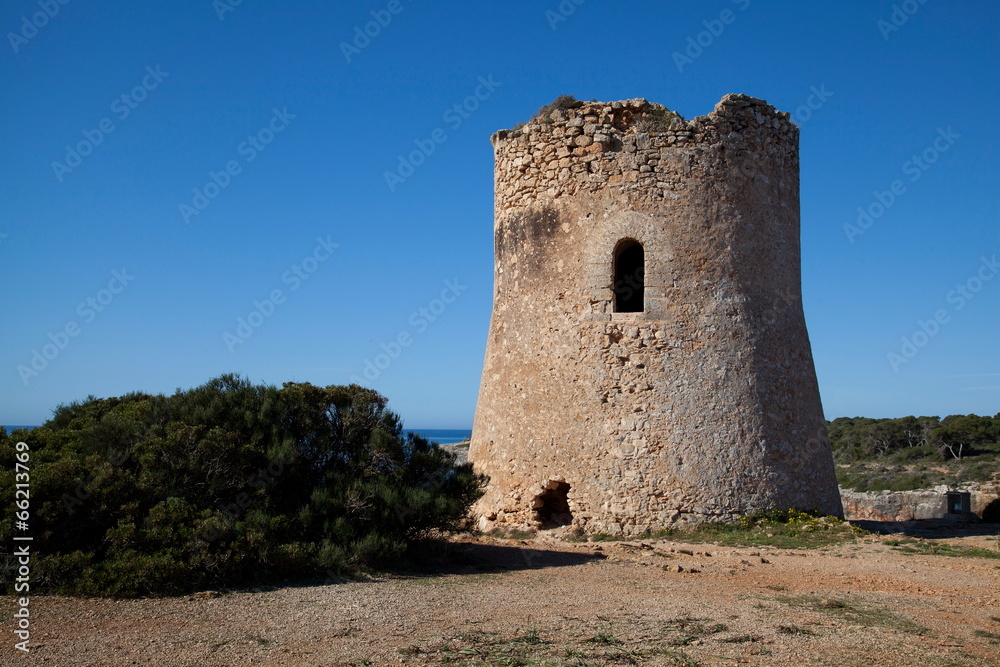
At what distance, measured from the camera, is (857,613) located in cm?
605

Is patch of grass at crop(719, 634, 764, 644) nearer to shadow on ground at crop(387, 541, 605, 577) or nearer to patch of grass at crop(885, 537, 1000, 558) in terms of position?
shadow on ground at crop(387, 541, 605, 577)

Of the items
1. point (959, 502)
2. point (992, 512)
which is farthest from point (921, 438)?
point (992, 512)

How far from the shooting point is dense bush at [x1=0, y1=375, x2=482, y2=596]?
627 cm

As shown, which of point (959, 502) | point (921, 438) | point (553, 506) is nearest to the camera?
point (553, 506)

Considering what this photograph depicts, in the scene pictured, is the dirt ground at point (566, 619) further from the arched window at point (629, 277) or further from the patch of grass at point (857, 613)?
the arched window at point (629, 277)

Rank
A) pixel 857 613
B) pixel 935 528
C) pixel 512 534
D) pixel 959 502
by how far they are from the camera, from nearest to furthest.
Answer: pixel 857 613 → pixel 512 534 → pixel 935 528 → pixel 959 502

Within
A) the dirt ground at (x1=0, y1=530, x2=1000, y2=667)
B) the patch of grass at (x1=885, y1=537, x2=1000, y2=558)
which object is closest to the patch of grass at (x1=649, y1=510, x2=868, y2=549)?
the patch of grass at (x1=885, y1=537, x2=1000, y2=558)

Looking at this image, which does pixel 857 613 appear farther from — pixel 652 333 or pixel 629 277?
pixel 629 277

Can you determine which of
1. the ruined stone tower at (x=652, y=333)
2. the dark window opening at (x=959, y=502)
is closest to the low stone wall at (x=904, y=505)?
the dark window opening at (x=959, y=502)

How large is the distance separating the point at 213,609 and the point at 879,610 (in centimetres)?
520

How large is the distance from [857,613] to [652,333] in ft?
15.1

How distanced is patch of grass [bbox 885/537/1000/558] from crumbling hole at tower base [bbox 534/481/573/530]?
12.9 feet

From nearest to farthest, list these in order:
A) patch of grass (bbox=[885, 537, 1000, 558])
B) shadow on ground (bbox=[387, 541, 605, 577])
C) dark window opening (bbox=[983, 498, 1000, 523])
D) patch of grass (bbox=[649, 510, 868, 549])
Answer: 1. shadow on ground (bbox=[387, 541, 605, 577])
2. patch of grass (bbox=[885, 537, 1000, 558])
3. patch of grass (bbox=[649, 510, 868, 549])
4. dark window opening (bbox=[983, 498, 1000, 523])

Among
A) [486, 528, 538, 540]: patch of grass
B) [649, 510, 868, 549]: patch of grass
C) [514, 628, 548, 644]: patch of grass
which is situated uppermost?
[649, 510, 868, 549]: patch of grass
